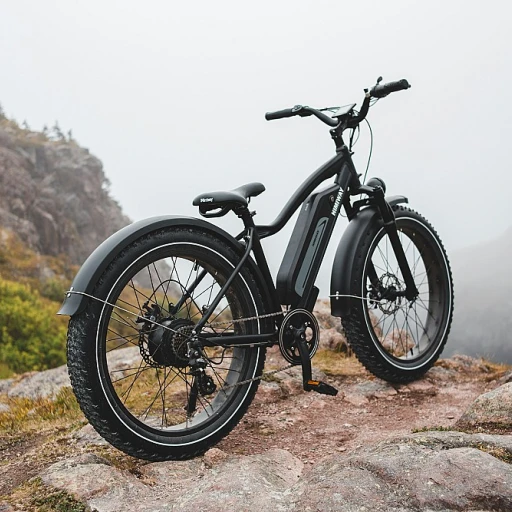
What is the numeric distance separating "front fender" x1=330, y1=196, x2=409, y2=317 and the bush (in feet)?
36.2

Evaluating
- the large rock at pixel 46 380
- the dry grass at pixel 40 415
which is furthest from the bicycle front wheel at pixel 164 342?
the large rock at pixel 46 380

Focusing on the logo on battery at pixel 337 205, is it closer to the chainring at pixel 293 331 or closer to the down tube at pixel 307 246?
the down tube at pixel 307 246

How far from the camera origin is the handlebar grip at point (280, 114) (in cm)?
429

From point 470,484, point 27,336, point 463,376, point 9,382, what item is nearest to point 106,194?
point 27,336

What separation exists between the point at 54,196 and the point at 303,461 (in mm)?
31745

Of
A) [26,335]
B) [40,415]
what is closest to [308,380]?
[40,415]

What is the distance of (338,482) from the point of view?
245cm

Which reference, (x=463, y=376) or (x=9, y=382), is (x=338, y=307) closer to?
(x=463, y=376)

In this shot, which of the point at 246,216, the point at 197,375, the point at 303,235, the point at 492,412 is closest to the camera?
the point at 197,375

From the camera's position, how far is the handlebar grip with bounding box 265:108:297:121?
14.1 feet

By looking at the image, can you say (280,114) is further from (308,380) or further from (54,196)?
(54,196)

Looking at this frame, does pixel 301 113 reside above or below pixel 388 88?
below

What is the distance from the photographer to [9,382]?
25.1 feet

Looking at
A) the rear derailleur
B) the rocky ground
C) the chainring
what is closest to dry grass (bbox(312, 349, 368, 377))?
the rocky ground
